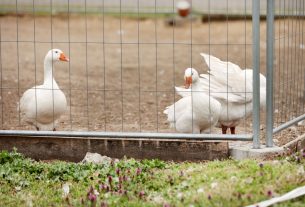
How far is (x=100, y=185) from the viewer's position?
5.95m

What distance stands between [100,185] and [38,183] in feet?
2.27

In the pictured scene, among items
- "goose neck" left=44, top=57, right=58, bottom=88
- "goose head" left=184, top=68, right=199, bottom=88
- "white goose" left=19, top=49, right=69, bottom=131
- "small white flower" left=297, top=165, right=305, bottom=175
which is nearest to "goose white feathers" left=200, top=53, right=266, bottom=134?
"goose head" left=184, top=68, right=199, bottom=88

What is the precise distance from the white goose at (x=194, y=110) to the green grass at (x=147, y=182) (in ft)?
2.24

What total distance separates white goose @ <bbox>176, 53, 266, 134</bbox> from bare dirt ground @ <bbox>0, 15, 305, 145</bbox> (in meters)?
0.18

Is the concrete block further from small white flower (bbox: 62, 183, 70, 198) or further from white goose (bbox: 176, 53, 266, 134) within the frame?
small white flower (bbox: 62, 183, 70, 198)

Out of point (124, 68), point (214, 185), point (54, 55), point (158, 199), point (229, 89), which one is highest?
point (124, 68)

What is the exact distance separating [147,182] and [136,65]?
841 cm

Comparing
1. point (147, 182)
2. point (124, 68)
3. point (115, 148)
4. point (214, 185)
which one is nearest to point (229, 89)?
point (115, 148)

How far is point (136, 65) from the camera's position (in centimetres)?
1431

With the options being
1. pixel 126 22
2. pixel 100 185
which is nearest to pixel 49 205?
pixel 100 185

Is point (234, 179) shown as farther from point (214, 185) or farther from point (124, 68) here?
point (124, 68)

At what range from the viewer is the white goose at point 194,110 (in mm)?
7293

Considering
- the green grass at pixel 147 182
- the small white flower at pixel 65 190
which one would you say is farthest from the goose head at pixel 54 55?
the small white flower at pixel 65 190

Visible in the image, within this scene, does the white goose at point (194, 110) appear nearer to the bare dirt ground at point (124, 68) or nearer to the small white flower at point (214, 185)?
the bare dirt ground at point (124, 68)
